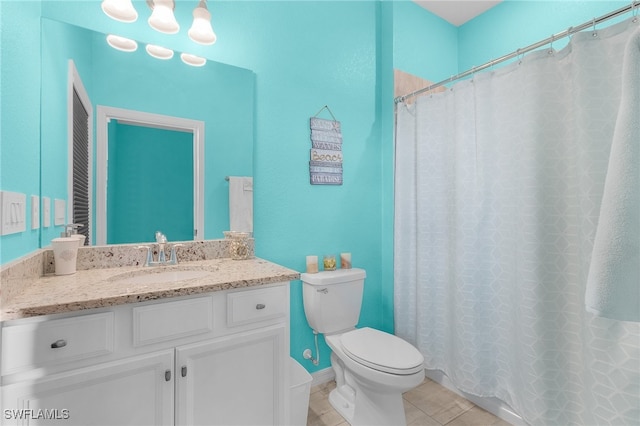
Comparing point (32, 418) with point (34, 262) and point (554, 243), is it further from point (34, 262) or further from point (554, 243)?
point (554, 243)

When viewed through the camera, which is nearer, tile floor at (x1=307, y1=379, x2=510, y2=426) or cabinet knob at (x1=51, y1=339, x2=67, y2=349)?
cabinet knob at (x1=51, y1=339, x2=67, y2=349)

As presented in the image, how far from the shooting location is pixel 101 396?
3.04 ft

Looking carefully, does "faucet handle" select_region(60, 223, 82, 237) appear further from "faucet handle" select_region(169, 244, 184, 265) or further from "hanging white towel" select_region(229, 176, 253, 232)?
"hanging white towel" select_region(229, 176, 253, 232)

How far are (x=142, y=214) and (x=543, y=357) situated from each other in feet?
6.65

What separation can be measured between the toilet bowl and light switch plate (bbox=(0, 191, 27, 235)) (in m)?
1.44

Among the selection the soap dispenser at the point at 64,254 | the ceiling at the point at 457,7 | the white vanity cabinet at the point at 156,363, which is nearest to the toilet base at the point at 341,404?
the white vanity cabinet at the point at 156,363

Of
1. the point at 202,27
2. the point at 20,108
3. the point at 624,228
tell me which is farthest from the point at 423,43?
the point at 20,108

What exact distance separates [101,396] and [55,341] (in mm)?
226

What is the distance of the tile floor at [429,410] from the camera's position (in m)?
1.67

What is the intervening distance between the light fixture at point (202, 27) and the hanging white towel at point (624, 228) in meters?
1.71

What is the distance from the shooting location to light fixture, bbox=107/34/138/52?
1.38 metres

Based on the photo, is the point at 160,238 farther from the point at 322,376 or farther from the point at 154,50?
the point at 322,376

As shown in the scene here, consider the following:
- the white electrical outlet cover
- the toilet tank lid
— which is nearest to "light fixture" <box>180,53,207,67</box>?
the white electrical outlet cover

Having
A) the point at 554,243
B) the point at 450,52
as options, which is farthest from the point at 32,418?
the point at 450,52
